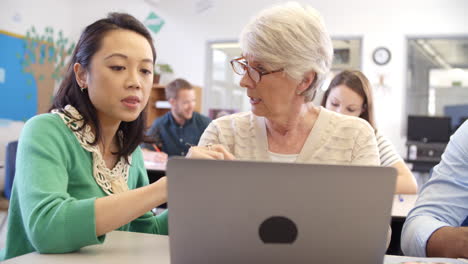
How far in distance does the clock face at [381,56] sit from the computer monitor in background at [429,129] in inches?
32.4

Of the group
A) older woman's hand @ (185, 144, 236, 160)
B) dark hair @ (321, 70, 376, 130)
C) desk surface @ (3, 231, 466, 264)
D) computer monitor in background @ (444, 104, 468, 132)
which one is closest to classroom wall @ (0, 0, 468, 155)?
computer monitor in background @ (444, 104, 468, 132)

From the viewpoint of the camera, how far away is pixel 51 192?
3.82ft

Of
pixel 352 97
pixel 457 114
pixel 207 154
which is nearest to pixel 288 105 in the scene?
pixel 207 154

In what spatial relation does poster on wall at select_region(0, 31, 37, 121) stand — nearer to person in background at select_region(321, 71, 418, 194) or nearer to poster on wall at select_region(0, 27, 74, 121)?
poster on wall at select_region(0, 27, 74, 121)

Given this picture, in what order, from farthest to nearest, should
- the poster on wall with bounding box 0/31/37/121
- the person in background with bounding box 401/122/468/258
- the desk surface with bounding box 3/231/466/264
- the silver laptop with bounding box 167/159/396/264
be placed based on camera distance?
1. the poster on wall with bounding box 0/31/37/121
2. the person in background with bounding box 401/122/468/258
3. the desk surface with bounding box 3/231/466/264
4. the silver laptop with bounding box 167/159/396/264

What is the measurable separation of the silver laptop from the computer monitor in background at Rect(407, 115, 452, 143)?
568 centimetres

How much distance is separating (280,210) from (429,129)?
5.81 m

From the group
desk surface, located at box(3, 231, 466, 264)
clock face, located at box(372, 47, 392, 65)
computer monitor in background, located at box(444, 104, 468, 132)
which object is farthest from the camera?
clock face, located at box(372, 47, 392, 65)

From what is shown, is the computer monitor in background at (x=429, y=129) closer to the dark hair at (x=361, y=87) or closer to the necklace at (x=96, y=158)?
the dark hair at (x=361, y=87)

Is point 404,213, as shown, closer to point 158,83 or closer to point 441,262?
point 441,262

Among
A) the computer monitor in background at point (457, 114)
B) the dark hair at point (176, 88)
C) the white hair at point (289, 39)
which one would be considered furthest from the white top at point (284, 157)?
the computer monitor in background at point (457, 114)

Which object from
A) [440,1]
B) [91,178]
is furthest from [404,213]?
[440,1]

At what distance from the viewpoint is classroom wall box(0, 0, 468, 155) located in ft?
20.0

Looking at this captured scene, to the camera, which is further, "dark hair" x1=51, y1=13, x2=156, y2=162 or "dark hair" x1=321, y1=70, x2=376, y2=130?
"dark hair" x1=321, y1=70, x2=376, y2=130
